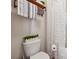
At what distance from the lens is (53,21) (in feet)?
9.78

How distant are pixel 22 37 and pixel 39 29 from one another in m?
0.80

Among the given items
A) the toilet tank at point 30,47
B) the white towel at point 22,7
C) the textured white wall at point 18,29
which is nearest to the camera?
the white towel at point 22,7

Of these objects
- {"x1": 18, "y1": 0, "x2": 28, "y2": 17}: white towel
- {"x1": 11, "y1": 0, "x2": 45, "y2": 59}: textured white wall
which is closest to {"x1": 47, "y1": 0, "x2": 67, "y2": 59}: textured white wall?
{"x1": 11, "y1": 0, "x2": 45, "y2": 59}: textured white wall

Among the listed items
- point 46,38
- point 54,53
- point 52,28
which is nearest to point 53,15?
point 52,28

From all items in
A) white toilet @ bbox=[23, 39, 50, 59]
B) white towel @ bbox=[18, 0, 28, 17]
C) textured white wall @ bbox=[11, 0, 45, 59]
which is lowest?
white toilet @ bbox=[23, 39, 50, 59]

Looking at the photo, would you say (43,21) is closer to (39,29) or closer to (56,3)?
(39,29)

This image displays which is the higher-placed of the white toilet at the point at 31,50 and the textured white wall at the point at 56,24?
the textured white wall at the point at 56,24

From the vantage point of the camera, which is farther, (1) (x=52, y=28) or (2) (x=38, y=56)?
(1) (x=52, y=28)

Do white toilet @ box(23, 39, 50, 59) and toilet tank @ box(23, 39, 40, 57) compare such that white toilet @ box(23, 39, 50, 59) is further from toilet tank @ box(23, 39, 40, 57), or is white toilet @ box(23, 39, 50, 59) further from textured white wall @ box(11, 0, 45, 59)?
textured white wall @ box(11, 0, 45, 59)

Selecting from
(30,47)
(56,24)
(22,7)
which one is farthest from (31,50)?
(56,24)

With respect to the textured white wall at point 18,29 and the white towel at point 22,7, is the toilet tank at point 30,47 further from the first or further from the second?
the white towel at point 22,7

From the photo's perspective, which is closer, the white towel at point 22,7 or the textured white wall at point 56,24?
the white towel at point 22,7

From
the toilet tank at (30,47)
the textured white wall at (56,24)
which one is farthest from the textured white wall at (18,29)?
the textured white wall at (56,24)
